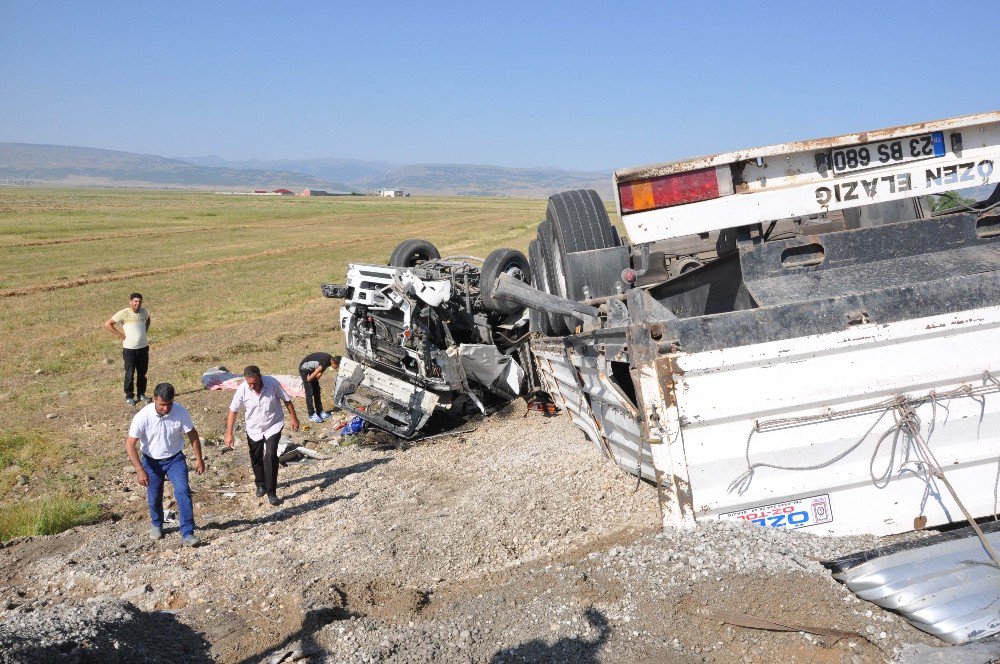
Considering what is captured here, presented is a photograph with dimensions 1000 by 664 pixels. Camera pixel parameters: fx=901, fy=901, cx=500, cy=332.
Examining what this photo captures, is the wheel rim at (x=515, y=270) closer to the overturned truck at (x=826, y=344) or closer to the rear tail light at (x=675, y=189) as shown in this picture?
the overturned truck at (x=826, y=344)

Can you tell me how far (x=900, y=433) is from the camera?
4074 mm

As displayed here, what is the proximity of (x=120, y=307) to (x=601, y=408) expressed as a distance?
17.2 meters

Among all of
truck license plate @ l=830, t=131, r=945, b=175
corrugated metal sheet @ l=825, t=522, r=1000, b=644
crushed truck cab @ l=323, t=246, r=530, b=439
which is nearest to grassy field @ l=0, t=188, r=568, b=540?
crushed truck cab @ l=323, t=246, r=530, b=439

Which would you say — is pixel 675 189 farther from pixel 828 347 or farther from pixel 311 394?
pixel 311 394

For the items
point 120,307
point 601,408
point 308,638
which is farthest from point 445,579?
point 120,307

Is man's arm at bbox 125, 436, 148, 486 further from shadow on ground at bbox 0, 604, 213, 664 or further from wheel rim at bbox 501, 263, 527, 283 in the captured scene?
wheel rim at bbox 501, 263, 527, 283

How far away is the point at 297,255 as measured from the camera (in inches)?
1222

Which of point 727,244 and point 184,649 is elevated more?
point 727,244

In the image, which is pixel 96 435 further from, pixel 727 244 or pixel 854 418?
pixel 854 418

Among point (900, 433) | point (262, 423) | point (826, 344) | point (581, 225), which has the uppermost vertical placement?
point (581, 225)

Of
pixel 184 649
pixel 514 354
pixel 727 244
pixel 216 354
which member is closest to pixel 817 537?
pixel 727 244

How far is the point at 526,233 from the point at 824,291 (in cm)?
3107

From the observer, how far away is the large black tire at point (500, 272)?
9.16 m

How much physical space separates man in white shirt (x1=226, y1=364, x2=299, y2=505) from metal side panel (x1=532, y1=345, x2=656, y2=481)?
241 cm
